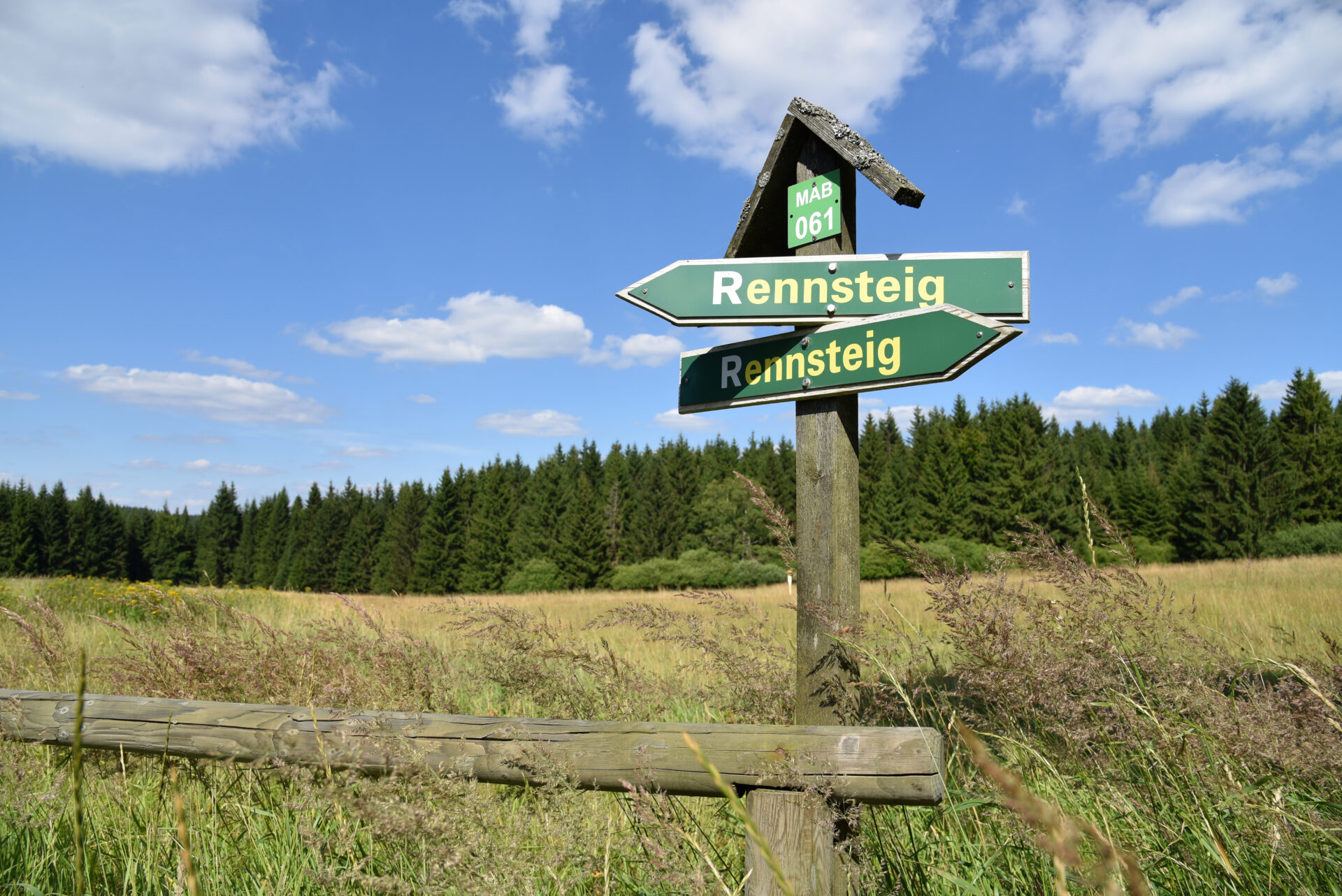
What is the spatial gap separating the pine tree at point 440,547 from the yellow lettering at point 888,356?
56.2 m

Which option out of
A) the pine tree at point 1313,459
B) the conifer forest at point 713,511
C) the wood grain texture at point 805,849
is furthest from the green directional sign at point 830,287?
the pine tree at point 1313,459

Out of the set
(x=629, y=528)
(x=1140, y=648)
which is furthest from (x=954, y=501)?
(x=1140, y=648)

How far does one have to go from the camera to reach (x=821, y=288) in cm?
270

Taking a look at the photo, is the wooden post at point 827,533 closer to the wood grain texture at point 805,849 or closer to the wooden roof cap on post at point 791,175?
the wooden roof cap on post at point 791,175

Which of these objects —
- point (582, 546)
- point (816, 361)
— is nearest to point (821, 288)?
point (816, 361)

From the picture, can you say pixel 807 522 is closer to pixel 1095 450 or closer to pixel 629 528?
pixel 629 528

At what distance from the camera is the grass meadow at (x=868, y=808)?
1.59 metres

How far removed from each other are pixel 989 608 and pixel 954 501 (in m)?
45.8

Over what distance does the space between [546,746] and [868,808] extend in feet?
3.56

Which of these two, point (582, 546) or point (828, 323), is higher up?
point (828, 323)

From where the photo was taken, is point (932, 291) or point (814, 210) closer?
point (932, 291)

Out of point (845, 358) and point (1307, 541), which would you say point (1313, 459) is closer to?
point (1307, 541)

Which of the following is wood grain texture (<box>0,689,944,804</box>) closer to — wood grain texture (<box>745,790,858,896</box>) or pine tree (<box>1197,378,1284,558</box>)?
wood grain texture (<box>745,790,858,896</box>)

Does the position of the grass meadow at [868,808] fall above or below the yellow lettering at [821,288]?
below
